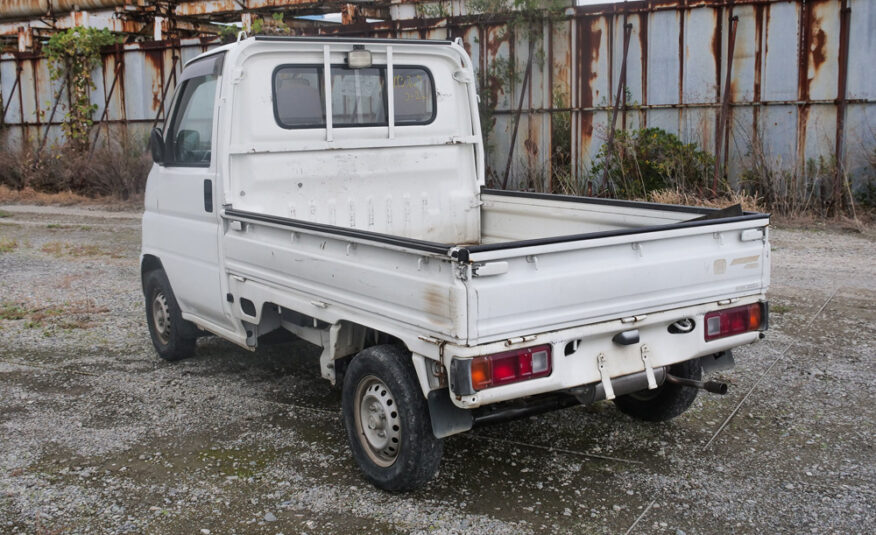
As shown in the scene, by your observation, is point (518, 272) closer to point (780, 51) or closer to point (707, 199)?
point (707, 199)

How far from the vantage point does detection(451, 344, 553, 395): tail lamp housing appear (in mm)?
3684

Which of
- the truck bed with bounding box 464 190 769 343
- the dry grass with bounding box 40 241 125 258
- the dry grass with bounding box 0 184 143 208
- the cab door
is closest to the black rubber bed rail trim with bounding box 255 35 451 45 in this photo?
the cab door

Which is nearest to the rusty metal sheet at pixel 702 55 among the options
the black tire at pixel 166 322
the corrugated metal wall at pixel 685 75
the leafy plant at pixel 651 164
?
the corrugated metal wall at pixel 685 75

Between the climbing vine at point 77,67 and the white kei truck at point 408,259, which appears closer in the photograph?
the white kei truck at point 408,259

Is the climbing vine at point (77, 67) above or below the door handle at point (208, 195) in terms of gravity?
above

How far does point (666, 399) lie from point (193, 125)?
11.9ft

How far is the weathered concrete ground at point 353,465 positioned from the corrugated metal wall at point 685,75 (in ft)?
17.3

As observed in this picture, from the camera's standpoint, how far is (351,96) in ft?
19.2

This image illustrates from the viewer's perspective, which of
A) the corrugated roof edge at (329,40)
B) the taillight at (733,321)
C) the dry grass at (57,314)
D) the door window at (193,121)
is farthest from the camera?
the dry grass at (57,314)

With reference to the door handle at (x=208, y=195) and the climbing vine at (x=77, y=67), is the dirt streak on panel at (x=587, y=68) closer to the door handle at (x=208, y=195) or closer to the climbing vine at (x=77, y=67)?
the door handle at (x=208, y=195)

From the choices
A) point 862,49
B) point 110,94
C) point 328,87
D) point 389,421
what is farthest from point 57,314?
point 110,94

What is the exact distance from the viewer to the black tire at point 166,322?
646 cm

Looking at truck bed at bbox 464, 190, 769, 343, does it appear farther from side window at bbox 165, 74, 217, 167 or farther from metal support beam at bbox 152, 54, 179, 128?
metal support beam at bbox 152, 54, 179, 128

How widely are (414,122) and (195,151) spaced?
4.98ft
